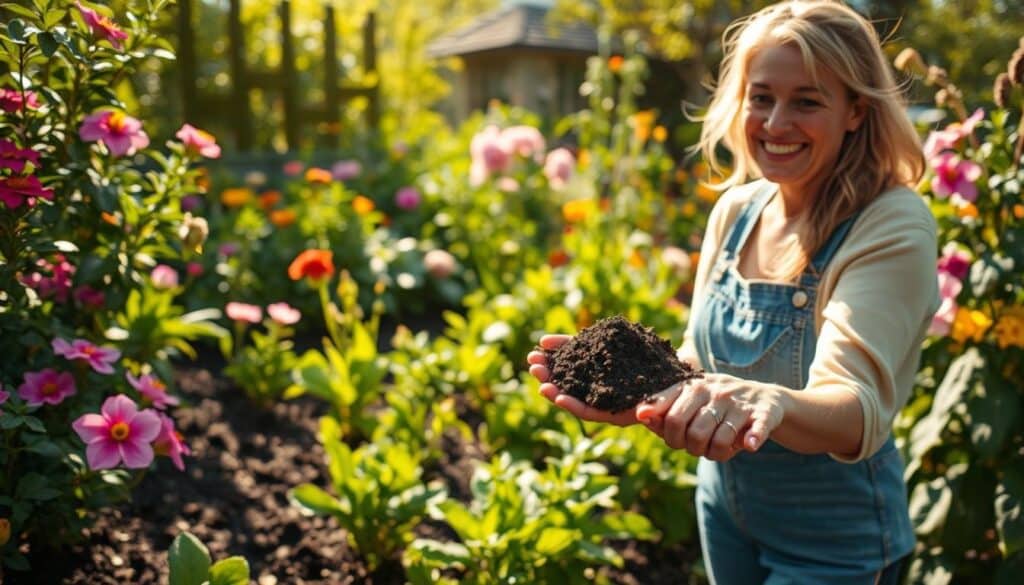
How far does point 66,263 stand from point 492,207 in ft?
10.2

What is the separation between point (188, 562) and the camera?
5.46 ft

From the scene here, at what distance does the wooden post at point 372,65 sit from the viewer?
6.99m

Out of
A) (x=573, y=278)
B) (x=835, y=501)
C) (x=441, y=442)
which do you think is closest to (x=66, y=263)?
(x=441, y=442)

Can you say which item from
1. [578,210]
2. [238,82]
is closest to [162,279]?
[578,210]

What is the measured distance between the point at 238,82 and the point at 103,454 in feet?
15.9

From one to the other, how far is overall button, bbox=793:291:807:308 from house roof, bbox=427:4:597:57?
1514 cm

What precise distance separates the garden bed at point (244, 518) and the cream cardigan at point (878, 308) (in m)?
1.39

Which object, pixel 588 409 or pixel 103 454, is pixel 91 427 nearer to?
pixel 103 454

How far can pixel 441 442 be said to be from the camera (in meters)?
3.20

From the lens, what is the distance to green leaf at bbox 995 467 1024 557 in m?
2.01

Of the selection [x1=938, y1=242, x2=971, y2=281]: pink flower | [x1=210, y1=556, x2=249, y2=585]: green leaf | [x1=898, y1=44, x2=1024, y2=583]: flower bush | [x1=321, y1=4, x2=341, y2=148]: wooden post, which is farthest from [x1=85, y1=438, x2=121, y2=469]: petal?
[x1=321, y1=4, x2=341, y2=148]: wooden post

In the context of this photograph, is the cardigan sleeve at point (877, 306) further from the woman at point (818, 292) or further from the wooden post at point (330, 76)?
the wooden post at point (330, 76)

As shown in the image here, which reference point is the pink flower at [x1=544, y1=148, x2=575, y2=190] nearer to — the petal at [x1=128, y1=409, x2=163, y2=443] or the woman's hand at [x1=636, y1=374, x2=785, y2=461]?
the petal at [x1=128, y1=409, x2=163, y2=443]

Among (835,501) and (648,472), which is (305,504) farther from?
(835,501)
